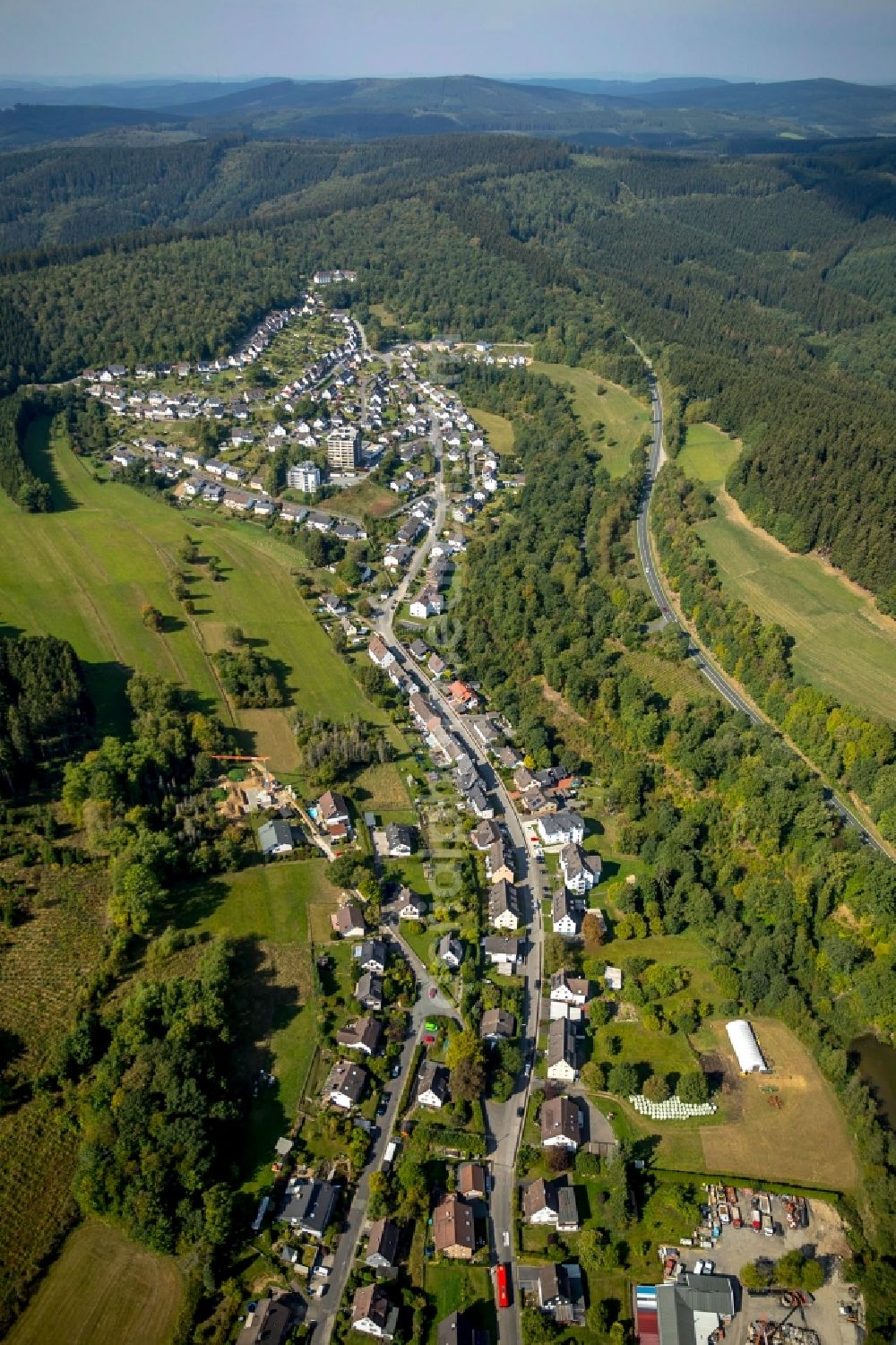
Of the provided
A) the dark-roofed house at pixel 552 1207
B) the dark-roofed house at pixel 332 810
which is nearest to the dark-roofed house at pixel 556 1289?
the dark-roofed house at pixel 552 1207

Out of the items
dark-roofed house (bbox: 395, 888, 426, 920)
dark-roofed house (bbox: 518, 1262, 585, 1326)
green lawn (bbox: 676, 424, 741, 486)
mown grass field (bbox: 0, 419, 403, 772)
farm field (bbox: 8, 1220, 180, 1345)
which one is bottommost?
farm field (bbox: 8, 1220, 180, 1345)

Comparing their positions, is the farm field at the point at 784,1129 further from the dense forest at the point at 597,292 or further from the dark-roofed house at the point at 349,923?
the dense forest at the point at 597,292

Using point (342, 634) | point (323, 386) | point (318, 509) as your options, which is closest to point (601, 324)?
point (323, 386)

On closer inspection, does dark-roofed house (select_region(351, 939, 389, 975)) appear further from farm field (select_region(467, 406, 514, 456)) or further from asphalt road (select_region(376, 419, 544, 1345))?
farm field (select_region(467, 406, 514, 456))

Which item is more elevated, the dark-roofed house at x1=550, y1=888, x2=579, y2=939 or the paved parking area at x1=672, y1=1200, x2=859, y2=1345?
the dark-roofed house at x1=550, y1=888, x2=579, y2=939

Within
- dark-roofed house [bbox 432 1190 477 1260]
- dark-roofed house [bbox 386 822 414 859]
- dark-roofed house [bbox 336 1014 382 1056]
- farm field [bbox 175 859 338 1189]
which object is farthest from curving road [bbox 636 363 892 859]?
farm field [bbox 175 859 338 1189]

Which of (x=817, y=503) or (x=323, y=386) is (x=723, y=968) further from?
(x=323, y=386)

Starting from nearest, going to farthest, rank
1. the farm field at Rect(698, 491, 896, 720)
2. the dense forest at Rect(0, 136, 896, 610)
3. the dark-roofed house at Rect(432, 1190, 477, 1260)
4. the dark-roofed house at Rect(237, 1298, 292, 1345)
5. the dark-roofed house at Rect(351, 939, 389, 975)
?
1. the dark-roofed house at Rect(237, 1298, 292, 1345)
2. the dark-roofed house at Rect(432, 1190, 477, 1260)
3. the dark-roofed house at Rect(351, 939, 389, 975)
4. the farm field at Rect(698, 491, 896, 720)
5. the dense forest at Rect(0, 136, 896, 610)
